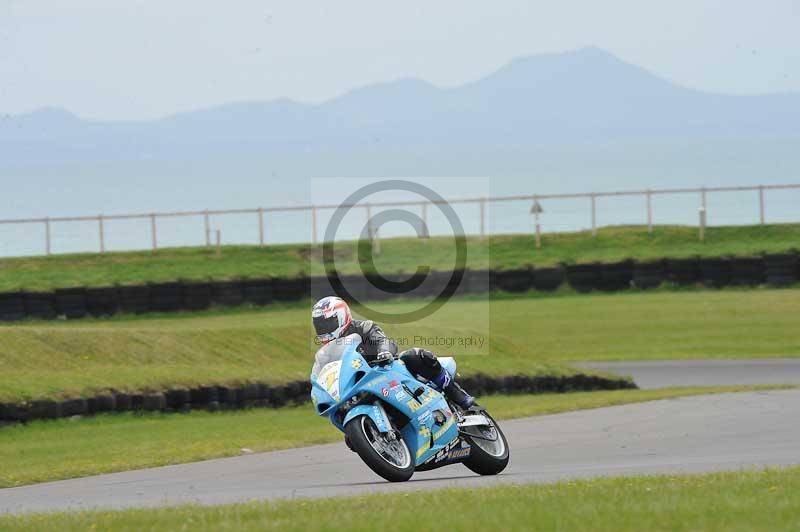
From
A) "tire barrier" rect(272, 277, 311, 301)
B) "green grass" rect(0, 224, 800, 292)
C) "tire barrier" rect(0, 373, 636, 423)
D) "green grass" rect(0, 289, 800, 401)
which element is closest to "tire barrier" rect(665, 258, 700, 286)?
"green grass" rect(0, 289, 800, 401)

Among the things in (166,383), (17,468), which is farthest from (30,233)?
(17,468)

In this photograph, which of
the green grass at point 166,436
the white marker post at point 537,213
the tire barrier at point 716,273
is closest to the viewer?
the green grass at point 166,436

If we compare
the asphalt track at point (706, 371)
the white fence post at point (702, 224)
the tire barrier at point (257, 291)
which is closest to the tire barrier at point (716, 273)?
the white fence post at point (702, 224)

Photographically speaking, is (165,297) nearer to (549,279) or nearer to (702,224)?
(549,279)

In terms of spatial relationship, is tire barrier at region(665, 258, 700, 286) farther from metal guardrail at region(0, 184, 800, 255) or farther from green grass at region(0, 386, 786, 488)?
green grass at region(0, 386, 786, 488)

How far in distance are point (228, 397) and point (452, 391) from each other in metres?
8.21

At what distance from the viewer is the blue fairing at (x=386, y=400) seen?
1119 centimetres

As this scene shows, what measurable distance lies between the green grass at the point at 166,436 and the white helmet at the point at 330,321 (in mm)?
3628

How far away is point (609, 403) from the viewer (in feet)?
65.0

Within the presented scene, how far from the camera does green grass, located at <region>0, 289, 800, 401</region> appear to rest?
64.6 ft

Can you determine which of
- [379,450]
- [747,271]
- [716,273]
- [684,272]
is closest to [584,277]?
[684,272]

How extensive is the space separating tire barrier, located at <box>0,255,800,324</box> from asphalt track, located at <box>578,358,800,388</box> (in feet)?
32.2

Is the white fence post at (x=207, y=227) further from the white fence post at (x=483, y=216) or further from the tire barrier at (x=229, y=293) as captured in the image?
the tire barrier at (x=229, y=293)

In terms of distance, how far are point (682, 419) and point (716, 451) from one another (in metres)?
3.38
